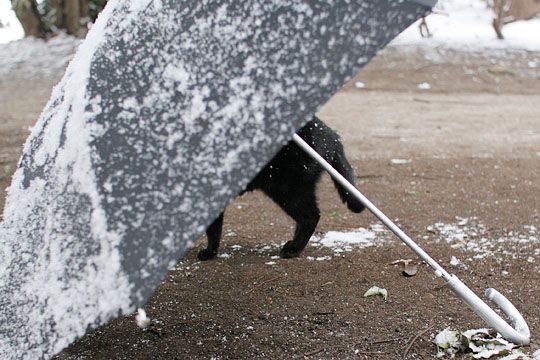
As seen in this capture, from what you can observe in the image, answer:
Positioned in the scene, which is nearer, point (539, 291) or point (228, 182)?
point (228, 182)

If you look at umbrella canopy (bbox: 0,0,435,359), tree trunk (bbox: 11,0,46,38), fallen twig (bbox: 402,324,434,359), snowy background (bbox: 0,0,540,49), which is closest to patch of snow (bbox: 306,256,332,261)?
fallen twig (bbox: 402,324,434,359)

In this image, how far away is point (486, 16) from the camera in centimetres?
1484

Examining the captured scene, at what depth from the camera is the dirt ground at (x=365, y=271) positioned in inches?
102

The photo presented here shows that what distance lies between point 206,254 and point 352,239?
79cm

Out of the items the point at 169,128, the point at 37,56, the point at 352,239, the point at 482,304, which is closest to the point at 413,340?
the point at 482,304

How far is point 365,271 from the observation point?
125 inches

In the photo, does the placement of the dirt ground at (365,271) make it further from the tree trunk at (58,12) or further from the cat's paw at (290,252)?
the tree trunk at (58,12)

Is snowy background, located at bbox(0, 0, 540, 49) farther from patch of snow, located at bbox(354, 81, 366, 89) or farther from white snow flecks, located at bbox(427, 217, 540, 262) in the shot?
white snow flecks, located at bbox(427, 217, 540, 262)

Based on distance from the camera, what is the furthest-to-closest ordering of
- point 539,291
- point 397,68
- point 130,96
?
point 397,68 → point 539,291 → point 130,96

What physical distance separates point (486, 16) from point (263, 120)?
14586 millimetres

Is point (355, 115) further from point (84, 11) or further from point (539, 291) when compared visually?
Answer: point (84, 11)

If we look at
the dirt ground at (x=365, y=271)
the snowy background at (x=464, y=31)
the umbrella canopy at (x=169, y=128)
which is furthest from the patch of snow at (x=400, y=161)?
the snowy background at (x=464, y=31)

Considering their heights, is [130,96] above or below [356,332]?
above

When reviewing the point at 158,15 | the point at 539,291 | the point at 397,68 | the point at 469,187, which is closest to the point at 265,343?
the point at 539,291
